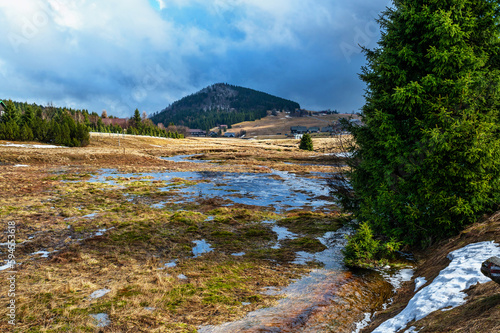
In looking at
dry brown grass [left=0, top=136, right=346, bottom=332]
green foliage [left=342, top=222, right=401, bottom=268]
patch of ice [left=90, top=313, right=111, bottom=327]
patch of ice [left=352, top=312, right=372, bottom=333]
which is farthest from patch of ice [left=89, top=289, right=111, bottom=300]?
green foliage [left=342, top=222, right=401, bottom=268]

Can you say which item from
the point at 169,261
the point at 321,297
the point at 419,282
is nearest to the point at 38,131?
the point at 169,261

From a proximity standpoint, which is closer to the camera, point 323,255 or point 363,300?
point 363,300

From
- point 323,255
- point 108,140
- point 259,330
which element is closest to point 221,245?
point 323,255

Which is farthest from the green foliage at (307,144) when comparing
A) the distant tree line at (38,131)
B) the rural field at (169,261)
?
the distant tree line at (38,131)

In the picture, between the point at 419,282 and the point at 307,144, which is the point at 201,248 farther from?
the point at 307,144

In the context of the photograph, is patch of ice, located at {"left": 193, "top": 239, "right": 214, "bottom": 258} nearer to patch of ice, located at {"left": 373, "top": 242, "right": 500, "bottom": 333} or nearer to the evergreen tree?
patch of ice, located at {"left": 373, "top": 242, "right": 500, "bottom": 333}

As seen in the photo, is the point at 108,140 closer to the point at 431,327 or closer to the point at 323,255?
the point at 323,255

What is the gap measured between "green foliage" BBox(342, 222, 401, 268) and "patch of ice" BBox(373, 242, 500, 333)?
251cm

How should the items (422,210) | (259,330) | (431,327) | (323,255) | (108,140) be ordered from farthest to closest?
(108,140) < (323,255) < (422,210) < (259,330) < (431,327)

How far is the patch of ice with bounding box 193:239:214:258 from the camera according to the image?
1230 cm

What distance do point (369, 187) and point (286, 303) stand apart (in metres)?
6.79

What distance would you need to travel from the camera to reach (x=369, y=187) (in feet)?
40.9

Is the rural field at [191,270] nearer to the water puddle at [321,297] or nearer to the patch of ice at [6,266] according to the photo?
the water puddle at [321,297]

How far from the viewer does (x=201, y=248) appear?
1294 cm
